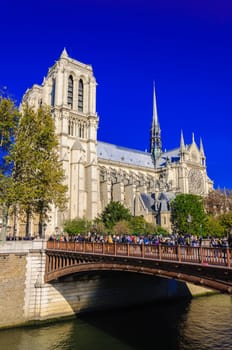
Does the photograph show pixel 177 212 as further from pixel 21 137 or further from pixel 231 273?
pixel 231 273

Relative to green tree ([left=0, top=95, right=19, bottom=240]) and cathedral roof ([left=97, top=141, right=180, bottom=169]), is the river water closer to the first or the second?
green tree ([left=0, top=95, right=19, bottom=240])

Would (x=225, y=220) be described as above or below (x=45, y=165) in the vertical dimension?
below

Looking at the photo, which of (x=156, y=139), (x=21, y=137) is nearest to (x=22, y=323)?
(x=21, y=137)

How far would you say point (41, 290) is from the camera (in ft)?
82.5

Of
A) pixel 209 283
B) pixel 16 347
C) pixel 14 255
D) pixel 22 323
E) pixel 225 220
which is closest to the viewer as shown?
pixel 209 283

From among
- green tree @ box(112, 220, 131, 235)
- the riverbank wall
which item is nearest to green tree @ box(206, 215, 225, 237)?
green tree @ box(112, 220, 131, 235)

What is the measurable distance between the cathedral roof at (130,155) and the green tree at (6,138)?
5383 cm

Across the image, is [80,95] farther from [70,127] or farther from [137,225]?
[137,225]

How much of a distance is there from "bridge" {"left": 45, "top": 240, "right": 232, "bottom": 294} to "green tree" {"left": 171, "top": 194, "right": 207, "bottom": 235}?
42076mm

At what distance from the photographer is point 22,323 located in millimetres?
23734

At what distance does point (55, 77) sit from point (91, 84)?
923 cm

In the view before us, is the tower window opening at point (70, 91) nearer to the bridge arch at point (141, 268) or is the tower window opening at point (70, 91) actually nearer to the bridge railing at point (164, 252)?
the bridge arch at point (141, 268)

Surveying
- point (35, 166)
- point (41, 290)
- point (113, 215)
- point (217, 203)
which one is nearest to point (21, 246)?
point (41, 290)

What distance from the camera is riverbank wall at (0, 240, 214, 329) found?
24.2 m
